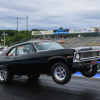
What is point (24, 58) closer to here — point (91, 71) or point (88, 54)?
point (88, 54)

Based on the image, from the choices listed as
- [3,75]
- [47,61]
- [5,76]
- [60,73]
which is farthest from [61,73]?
[3,75]

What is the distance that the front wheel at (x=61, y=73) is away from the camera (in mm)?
6578

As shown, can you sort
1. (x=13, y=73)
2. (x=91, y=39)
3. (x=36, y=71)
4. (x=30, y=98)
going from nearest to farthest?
(x=30, y=98) → (x=36, y=71) → (x=13, y=73) → (x=91, y=39)

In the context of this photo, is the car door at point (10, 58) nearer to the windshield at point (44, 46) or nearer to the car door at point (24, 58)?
the car door at point (24, 58)

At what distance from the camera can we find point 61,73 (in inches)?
267

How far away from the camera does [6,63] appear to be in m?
8.67

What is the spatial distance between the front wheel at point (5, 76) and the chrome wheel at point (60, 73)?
2555mm

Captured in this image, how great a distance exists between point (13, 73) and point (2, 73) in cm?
61

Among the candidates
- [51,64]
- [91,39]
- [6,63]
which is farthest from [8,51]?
[91,39]

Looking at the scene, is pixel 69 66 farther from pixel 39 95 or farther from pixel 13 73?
pixel 13 73

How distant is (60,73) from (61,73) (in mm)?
40

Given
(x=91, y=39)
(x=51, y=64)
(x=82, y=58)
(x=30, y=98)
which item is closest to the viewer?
(x=30, y=98)

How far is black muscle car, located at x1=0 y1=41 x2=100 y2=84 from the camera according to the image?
659 cm

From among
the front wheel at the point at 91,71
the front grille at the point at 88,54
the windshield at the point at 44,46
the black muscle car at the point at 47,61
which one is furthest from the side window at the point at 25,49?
the front wheel at the point at 91,71
